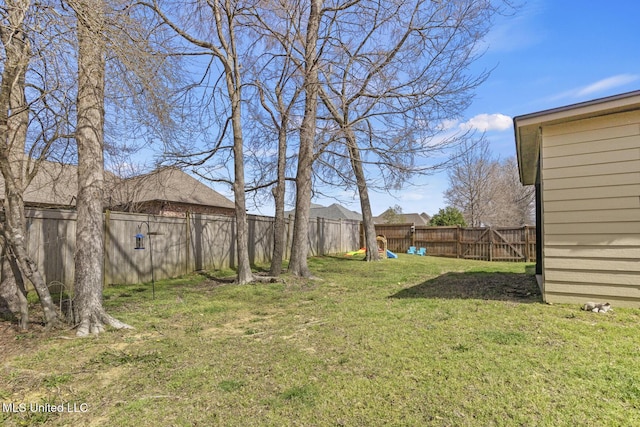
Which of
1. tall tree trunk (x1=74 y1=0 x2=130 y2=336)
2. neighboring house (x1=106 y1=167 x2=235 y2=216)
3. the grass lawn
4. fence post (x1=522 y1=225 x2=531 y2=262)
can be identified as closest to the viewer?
the grass lawn

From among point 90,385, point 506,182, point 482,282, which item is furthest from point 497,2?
point 506,182

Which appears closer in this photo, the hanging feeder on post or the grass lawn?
the grass lawn

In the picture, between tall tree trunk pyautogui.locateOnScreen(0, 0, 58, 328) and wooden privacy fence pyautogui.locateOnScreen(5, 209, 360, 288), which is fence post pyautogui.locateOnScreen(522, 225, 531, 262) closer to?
wooden privacy fence pyautogui.locateOnScreen(5, 209, 360, 288)

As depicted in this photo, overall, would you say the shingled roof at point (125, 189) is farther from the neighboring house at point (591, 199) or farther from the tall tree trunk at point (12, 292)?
the neighboring house at point (591, 199)

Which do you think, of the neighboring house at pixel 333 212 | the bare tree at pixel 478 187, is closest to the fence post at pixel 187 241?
the bare tree at pixel 478 187

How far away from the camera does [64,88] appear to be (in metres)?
3.67

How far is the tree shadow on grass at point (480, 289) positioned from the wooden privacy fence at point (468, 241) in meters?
7.74

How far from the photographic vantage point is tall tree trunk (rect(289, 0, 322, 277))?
813cm

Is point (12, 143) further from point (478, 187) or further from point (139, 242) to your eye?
point (478, 187)

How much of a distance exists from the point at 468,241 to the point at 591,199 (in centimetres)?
1175

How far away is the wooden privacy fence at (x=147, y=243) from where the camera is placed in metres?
6.02

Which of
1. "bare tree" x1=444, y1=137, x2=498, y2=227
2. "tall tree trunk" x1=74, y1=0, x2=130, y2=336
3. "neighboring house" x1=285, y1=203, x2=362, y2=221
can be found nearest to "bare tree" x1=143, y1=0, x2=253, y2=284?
"tall tree trunk" x1=74, y1=0, x2=130, y2=336

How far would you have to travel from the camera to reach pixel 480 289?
605cm

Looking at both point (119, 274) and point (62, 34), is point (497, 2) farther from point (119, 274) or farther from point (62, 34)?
point (119, 274)
